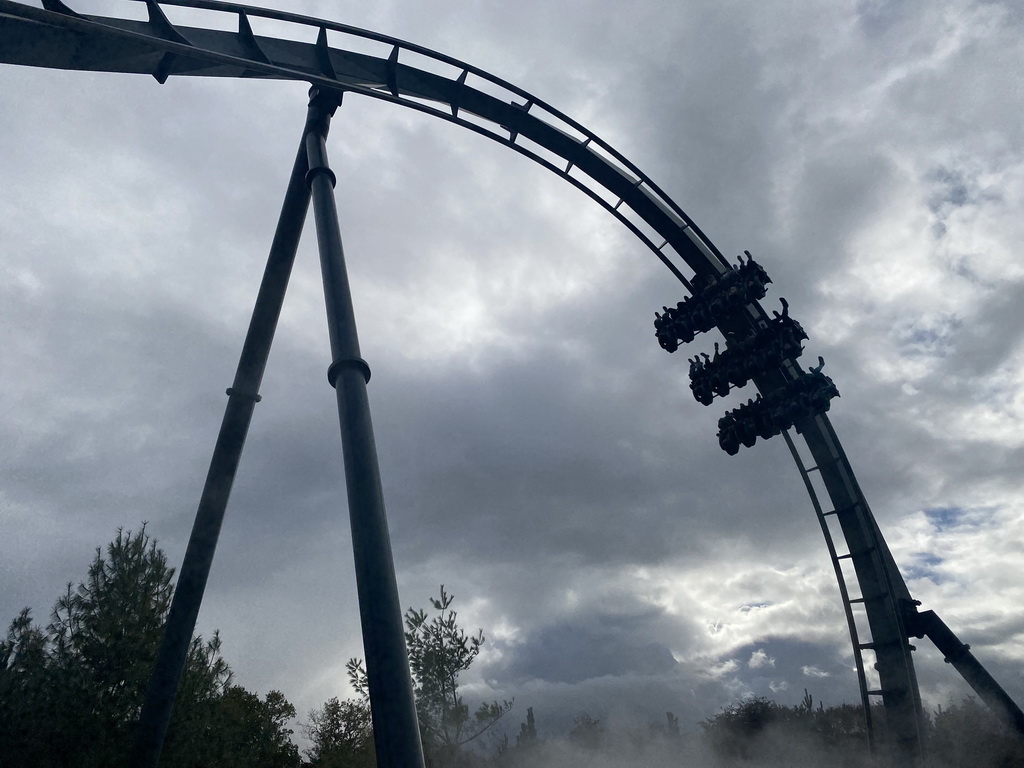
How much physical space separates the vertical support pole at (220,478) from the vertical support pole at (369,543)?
2568 mm

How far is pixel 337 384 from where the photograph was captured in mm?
6215

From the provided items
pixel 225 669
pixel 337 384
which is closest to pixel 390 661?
pixel 337 384

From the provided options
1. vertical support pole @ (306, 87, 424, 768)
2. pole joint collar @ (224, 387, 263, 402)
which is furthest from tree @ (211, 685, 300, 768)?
vertical support pole @ (306, 87, 424, 768)

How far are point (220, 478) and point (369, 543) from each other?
5204mm

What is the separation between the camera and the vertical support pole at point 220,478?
27.8ft

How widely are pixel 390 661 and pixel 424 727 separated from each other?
2272cm

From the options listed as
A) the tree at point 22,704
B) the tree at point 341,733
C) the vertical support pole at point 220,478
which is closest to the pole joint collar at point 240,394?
the vertical support pole at point 220,478

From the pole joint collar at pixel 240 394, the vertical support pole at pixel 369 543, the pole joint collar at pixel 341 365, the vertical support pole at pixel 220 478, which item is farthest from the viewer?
the pole joint collar at pixel 240 394

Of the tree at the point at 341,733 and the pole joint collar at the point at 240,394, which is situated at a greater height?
the pole joint collar at the point at 240,394

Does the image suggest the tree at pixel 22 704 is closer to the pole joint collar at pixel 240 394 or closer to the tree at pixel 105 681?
the tree at pixel 105 681

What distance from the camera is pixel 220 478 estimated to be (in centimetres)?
931

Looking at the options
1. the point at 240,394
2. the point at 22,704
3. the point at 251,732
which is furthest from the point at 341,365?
the point at 251,732

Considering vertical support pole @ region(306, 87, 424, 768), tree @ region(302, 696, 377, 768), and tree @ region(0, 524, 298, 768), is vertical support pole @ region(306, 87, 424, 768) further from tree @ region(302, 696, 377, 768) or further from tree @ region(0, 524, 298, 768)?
tree @ region(302, 696, 377, 768)

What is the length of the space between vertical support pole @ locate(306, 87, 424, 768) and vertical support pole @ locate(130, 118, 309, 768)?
2.57 metres
